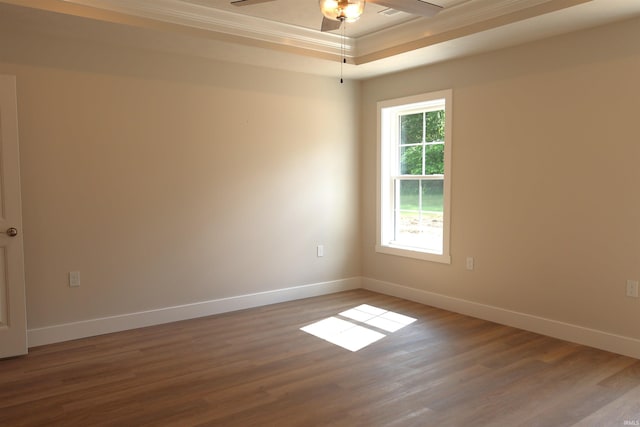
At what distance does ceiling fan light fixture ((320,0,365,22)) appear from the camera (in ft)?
8.08

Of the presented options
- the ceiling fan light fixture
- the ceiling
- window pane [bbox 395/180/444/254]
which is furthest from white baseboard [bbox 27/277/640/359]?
the ceiling fan light fixture

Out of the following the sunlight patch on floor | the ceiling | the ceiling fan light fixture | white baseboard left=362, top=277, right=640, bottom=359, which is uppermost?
the ceiling

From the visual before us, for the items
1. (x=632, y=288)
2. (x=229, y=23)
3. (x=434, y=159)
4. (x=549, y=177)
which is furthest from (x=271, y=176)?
(x=632, y=288)

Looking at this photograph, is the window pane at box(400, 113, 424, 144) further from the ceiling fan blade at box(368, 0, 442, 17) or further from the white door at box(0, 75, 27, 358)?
the white door at box(0, 75, 27, 358)

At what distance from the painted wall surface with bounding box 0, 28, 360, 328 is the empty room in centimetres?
2

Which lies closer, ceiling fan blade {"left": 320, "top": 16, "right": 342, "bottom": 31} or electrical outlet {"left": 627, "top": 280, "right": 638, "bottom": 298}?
ceiling fan blade {"left": 320, "top": 16, "right": 342, "bottom": 31}

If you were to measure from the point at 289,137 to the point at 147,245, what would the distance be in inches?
73.5

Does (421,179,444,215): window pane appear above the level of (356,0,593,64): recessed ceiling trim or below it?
below

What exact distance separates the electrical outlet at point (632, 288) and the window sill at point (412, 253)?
5.32 feet

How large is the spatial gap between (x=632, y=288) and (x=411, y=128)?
2.69 meters

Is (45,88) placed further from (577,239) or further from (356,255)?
(577,239)

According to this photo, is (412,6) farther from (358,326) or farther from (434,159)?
(358,326)

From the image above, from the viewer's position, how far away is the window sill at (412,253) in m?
4.93

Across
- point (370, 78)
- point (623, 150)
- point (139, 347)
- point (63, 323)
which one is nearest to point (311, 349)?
point (139, 347)
